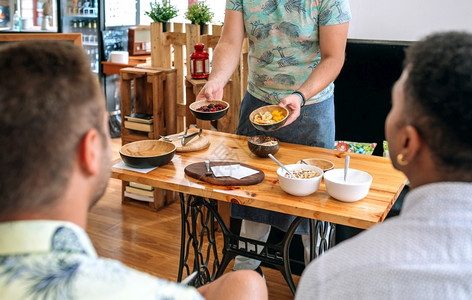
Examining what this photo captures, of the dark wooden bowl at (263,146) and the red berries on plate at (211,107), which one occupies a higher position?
the red berries on plate at (211,107)

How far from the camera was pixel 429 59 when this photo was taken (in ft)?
3.23

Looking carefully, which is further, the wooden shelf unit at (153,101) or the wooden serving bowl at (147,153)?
the wooden shelf unit at (153,101)

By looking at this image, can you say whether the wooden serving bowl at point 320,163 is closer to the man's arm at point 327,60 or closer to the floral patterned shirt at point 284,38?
the man's arm at point 327,60

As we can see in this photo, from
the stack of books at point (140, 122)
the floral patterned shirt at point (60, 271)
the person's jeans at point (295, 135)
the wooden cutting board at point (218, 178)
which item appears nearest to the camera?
the floral patterned shirt at point (60, 271)

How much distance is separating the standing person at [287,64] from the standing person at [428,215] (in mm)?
1375

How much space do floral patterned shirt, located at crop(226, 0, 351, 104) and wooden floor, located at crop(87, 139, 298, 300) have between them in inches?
44.0

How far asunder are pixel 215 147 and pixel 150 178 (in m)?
0.47

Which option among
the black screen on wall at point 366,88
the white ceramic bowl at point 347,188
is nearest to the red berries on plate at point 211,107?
the white ceramic bowl at point 347,188

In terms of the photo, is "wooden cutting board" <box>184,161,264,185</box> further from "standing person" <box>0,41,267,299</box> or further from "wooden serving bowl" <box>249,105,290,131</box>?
"standing person" <box>0,41,267,299</box>

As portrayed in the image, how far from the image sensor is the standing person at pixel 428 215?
944 millimetres

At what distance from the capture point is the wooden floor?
320 centimetres

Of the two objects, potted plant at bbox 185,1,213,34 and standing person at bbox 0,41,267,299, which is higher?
potted plant at bbox 185,1,213,34

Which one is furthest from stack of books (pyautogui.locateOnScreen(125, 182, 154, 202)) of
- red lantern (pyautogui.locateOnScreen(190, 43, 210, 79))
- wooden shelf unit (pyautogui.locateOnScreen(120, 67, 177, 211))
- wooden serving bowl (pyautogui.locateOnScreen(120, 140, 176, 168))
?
wooden serving bowl (pyautogui.locateOnScreen(120, 140, 176, 168))

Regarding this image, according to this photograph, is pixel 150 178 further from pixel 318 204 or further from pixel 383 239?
pixel 383 239
